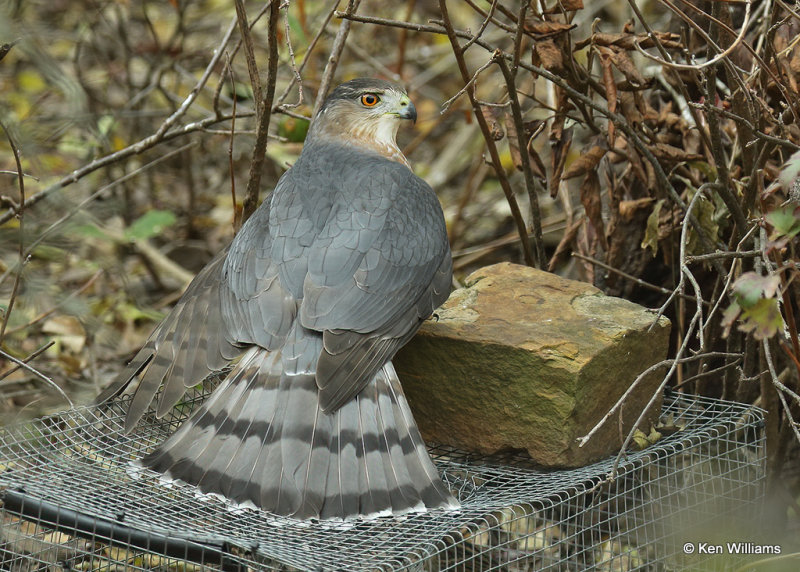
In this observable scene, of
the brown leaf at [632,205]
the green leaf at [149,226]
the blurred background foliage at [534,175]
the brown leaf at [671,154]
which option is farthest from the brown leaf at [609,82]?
the green leaf at [149,226]

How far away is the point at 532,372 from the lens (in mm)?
3227

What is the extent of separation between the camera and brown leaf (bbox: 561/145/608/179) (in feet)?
13.0

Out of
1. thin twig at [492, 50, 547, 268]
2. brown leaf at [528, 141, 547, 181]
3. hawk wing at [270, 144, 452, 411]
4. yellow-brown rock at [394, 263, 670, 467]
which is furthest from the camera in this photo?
brown leaf at [528, 141, 547, 181]

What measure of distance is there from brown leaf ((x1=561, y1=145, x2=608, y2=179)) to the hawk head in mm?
702

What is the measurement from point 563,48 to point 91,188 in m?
3.23

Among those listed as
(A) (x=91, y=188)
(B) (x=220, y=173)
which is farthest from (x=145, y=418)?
(B) (x=220, y=173)

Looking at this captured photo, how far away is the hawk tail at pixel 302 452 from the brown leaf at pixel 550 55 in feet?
4.82

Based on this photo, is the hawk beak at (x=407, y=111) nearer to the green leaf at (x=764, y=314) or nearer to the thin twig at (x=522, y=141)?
the thin twig at (x=522, y=141)

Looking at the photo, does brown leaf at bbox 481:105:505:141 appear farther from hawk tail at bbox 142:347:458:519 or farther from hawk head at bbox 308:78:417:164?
hawk tail at bbox 142:347:458:519

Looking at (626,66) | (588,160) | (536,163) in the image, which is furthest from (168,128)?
(626,66)

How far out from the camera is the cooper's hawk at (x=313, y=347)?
284 cm

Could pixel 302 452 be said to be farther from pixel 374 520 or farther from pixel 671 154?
pixel 671 154

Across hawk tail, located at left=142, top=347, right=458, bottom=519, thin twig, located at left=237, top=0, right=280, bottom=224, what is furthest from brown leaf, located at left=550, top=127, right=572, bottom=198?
hawk tail, located at left=142, top=347, right=458, bottom=519

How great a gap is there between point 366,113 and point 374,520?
1934mm
